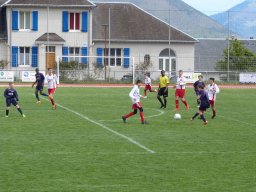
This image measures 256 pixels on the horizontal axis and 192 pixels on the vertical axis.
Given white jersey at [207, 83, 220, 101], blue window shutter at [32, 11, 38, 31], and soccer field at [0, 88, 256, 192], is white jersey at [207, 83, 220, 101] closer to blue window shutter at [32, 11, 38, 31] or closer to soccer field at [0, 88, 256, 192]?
soccer field at [0, 88, 256, 192]

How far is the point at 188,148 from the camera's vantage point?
58.7ft

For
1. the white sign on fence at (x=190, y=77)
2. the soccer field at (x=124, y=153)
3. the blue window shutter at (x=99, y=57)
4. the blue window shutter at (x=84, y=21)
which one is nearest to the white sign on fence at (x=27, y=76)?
the blue window shutter at (x=99, y=57)

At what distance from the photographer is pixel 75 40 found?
68.1m

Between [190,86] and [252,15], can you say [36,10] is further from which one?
[252,15]

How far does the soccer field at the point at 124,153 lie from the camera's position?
513 inches

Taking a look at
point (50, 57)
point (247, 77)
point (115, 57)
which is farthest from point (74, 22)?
point (247, 77)

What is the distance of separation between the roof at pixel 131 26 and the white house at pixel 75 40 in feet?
0.33

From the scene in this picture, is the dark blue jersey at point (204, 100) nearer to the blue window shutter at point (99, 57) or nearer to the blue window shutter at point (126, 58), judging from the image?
the blue window shutter at point (99, 57)

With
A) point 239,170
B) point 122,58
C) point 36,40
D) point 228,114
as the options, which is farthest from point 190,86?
point 239,170

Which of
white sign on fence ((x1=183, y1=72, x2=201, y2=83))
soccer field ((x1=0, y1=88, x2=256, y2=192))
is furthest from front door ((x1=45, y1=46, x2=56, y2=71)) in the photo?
soccer field ((x1=0, y1=88, x2=256, y2=192))

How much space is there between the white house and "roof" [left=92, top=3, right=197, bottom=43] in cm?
10

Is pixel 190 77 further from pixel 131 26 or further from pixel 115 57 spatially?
pixel 131 26

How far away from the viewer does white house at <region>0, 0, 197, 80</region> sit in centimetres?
6656

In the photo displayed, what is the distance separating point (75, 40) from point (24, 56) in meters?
5.11
